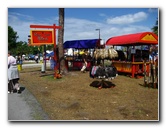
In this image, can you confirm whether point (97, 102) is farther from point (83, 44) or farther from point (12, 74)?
point (83, 44)

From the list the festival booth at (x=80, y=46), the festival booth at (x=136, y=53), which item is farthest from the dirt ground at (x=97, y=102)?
the festival booth at (x=80, y=46)

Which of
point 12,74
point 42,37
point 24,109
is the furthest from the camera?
point 42,37

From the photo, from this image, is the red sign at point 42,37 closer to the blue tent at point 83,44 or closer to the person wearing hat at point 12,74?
the person wearing hat at point 12,74

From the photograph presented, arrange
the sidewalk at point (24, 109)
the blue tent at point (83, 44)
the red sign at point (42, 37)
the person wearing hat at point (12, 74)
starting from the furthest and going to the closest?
the blue tent at point (83, 44), the red sign at point (42, 37), the person wearing hat at point (12, 74), the sidewalk at point (24, 109)

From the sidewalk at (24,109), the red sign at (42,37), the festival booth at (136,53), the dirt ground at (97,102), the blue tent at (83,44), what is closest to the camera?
the sidewalk at (24,109)

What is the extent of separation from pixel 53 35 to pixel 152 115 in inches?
208

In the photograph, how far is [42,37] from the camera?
839cm

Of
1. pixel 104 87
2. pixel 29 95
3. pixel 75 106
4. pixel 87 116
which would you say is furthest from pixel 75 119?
pixel 104 87

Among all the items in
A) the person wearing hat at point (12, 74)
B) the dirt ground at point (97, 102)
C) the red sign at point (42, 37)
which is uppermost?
the red sign at point (42, 37)

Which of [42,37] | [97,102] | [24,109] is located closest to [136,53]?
[42,37]

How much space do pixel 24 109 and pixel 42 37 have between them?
4.04 meters

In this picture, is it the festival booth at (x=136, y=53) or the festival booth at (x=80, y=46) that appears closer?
the festival booth at (x=136, y=53)

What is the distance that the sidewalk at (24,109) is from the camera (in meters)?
4.54

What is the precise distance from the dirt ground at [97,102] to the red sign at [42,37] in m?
1.81
